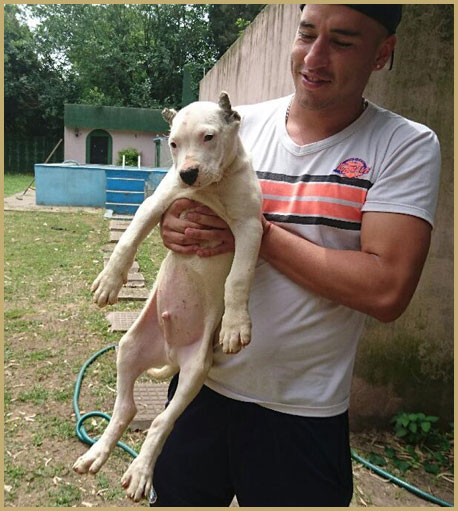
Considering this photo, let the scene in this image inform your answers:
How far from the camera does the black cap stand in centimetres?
160

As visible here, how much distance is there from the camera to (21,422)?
3625 mm

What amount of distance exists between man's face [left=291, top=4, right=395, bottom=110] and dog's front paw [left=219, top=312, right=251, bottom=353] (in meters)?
0.74

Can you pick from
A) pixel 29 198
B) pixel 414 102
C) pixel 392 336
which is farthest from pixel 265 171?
pixel 29 198

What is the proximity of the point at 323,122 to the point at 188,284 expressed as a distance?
748 mm

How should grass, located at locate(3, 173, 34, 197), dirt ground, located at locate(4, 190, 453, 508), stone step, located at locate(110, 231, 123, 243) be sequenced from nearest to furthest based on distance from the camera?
1. dirt ground, located at locate(4, 190, 453, 508)
2. stone step, located at locate(110, 231, 123, 243)
3. grass, located at locate(3, 173, 34, 197)

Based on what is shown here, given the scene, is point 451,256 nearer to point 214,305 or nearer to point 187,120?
point 214,305

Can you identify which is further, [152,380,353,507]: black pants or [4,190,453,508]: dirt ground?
[4,190,453,508]: dirt ground

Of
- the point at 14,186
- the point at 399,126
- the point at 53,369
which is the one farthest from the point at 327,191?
the point at 14,186

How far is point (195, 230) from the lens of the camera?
180 cm

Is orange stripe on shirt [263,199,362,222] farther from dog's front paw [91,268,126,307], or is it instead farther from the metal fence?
the metal fence

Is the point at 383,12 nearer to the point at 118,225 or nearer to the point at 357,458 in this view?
the point at 357,458

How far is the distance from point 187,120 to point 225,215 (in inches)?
13.6

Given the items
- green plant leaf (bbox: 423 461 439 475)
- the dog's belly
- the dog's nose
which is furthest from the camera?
green plant leaf (bbox: 423 461 439 475)

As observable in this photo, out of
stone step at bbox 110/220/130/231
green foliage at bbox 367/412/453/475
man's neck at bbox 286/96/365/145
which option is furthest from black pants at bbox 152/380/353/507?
stone step at bbox 110/220/130/231
